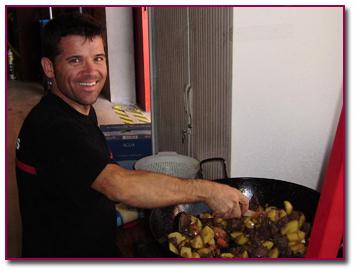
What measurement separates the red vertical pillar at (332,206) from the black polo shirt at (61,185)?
0.37 m

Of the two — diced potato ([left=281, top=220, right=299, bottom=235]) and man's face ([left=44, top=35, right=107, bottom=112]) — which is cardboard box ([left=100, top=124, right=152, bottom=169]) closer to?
man's face ([left=44, top=35, right=107, bottom=112])

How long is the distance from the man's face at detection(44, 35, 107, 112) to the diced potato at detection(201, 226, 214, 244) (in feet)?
1.32

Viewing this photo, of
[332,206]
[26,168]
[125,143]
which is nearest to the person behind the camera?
[332,206]

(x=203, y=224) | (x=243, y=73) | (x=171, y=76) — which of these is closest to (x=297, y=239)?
(x=203, y=224)

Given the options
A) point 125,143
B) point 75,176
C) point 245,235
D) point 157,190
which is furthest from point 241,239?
point 125,143

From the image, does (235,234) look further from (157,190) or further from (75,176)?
(75,176)

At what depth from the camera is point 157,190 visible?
71cm

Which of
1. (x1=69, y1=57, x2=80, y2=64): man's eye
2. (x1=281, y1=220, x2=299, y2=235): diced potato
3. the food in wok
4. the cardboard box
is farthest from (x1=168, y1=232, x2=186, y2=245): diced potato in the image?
the cardboard box

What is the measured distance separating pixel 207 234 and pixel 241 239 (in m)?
0.08

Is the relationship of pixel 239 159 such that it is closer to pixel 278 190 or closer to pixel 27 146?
pixel 278 190

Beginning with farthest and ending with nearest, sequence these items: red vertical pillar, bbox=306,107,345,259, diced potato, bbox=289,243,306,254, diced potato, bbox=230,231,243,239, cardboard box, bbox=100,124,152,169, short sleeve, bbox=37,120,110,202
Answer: cardboard box, bbox=100,124,152,169 < diced potato, bbox=230,231,243,239 < diced potato, bbox=289,243,306,254 < short sleeve, bbox=37,120,110,202 < red vertical pillar, bbox=306,107,345,259

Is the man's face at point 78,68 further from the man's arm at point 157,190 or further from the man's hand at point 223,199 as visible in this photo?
the man's hand at point 223,199

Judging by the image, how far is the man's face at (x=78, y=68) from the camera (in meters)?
0.81

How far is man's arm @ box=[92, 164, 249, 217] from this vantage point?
0.68 m
